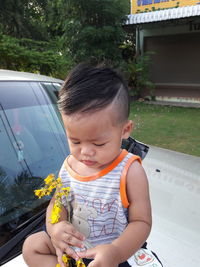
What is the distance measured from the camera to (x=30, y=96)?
5.55 ft

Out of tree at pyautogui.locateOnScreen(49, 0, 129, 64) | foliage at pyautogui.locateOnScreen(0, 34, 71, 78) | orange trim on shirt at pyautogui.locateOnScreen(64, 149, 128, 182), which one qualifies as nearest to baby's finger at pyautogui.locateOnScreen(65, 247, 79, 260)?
orange trim on shirt at pyautogui.locateOnScreen(64, 149, 128, 182)

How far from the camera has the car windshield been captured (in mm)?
1238

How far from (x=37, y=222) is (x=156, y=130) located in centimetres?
537

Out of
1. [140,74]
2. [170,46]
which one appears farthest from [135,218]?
[170,46]

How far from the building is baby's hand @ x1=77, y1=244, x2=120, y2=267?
860 cm

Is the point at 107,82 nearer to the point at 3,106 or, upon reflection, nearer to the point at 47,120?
the point at 3,106

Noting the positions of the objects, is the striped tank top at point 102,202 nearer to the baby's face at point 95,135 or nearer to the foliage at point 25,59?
the baby's face at point 95,135

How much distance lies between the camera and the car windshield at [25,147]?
1.24 meters

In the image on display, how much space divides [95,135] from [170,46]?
9.50 m

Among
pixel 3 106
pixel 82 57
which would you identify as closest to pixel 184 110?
pixel 82 57

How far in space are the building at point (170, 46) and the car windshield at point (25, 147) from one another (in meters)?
7.63

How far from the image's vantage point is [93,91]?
2.58 ft

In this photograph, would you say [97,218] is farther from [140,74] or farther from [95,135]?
[140,74]

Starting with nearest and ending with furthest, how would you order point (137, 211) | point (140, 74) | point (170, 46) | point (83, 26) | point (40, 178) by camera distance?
point (137, 211)
point (40, 178)
point (83, 26)
point (170, 46)
point (140, 74)
